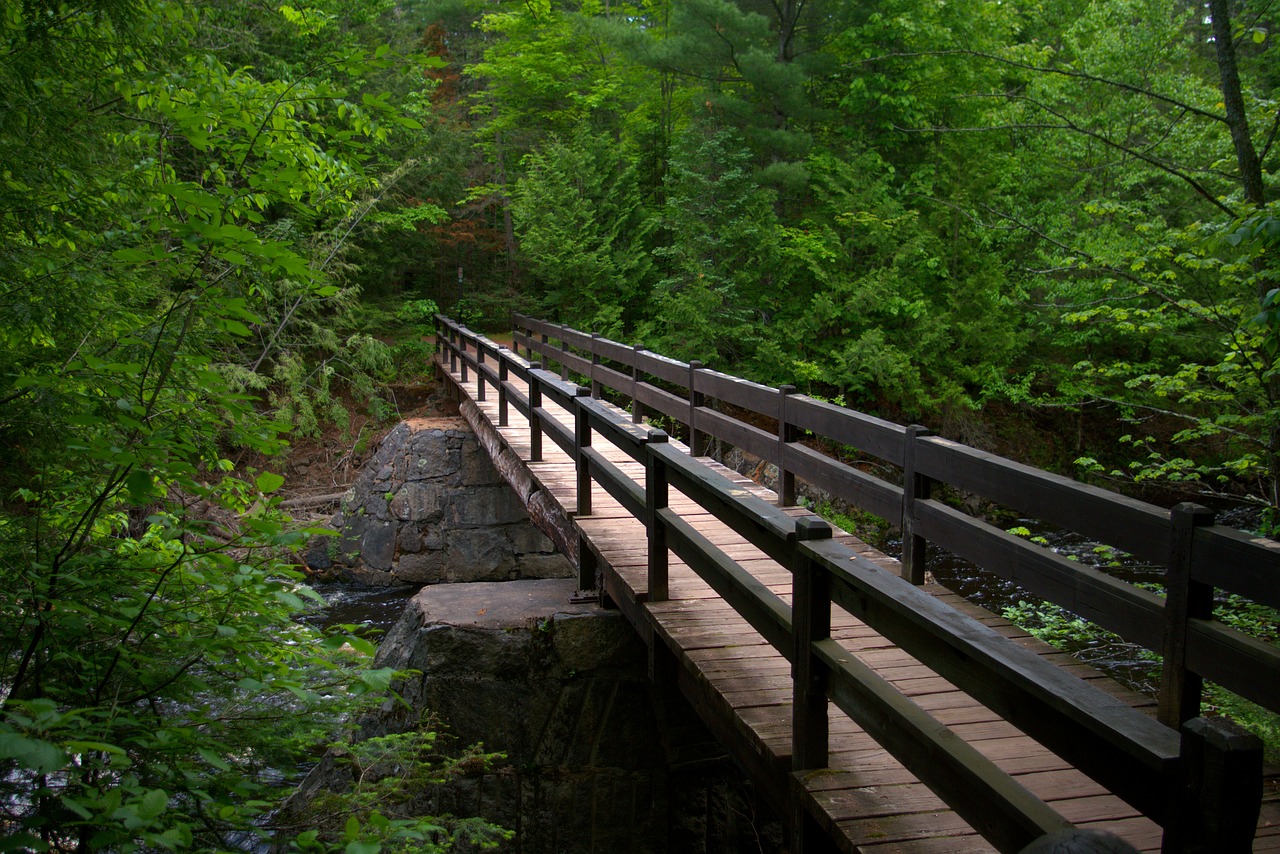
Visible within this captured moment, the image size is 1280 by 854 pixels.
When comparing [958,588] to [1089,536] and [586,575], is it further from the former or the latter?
[1089,536]

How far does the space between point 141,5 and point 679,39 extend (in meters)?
15.2

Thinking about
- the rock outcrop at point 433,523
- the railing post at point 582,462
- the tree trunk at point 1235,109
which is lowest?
the rock outcrop at point 433,523

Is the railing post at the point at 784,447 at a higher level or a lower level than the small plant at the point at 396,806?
higher

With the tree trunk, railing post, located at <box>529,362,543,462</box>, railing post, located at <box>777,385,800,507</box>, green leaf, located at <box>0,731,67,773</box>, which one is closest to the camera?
green leaf, located at <box>0,731,67,773</box>

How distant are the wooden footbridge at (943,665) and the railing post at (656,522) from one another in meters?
0.01

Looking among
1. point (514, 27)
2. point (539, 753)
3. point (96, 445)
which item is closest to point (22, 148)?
point (96, 445)

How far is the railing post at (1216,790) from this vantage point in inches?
59.2

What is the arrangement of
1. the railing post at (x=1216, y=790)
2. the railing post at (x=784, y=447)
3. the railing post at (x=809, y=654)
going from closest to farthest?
the railing post at (x=1216, y=790), the railing post at (x=809, y=654), the railing post at (x=784, y=447)

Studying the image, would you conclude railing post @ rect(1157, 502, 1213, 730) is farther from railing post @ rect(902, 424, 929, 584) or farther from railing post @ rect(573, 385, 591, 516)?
railing post @ rect(573, 385, 591, 516)

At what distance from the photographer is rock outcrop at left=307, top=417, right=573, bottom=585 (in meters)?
13.3

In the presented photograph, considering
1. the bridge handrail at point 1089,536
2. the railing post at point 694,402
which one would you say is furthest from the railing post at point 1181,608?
the railing post at point 694,402

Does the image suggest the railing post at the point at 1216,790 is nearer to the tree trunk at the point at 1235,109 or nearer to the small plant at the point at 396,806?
the small plant at the point at 396,806

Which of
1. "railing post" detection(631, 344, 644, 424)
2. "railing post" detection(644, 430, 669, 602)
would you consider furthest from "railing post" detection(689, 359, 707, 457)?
"railing post" detection(644, 430, 669, 602)

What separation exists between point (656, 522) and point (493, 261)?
21.3m
